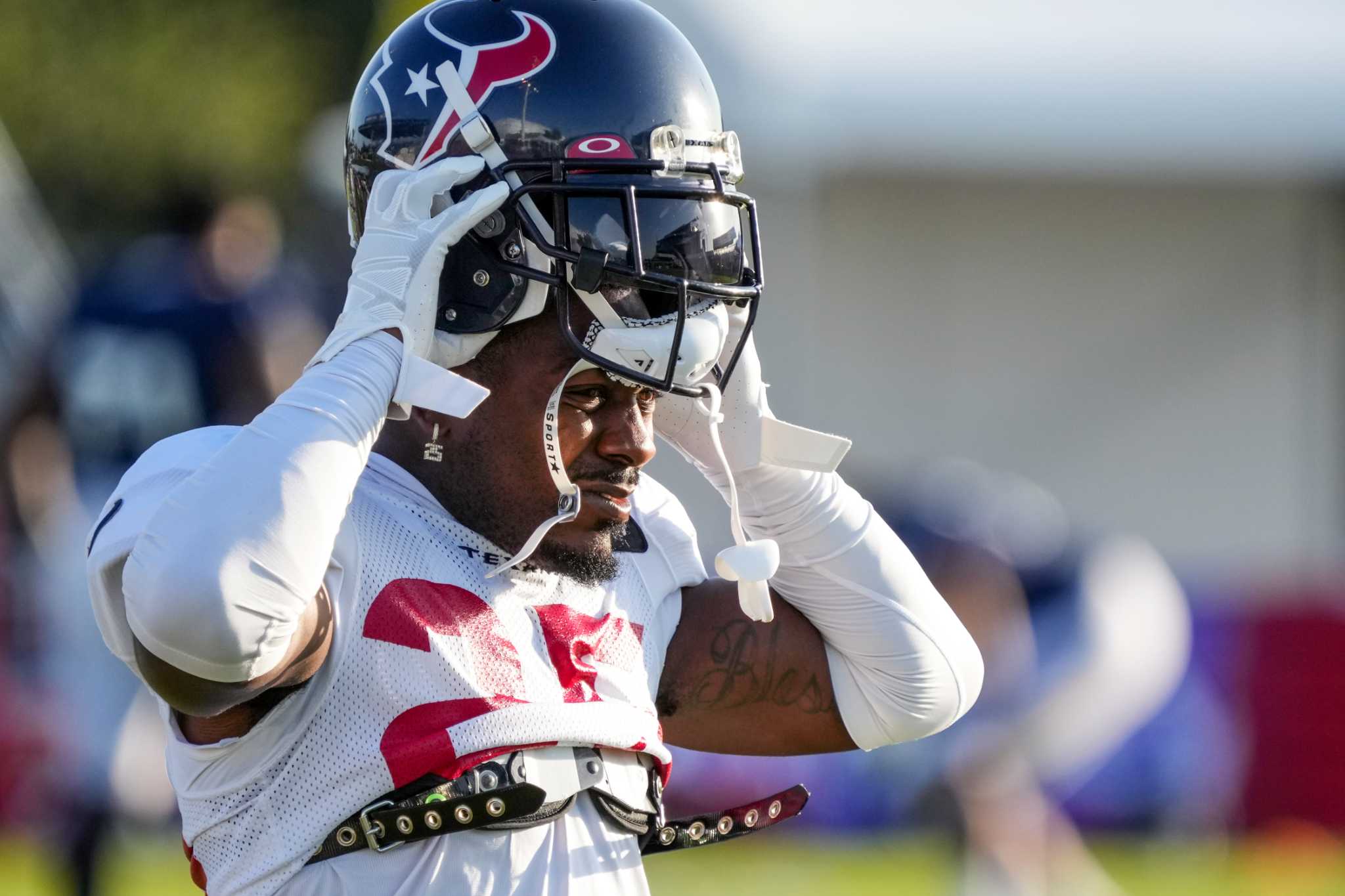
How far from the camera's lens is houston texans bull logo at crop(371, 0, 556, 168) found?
7.53 ft

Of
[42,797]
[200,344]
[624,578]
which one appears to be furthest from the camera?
[42,797]

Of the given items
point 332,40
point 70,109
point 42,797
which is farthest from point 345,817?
point 332,40

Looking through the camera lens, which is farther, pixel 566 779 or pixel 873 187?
pixel 873 187

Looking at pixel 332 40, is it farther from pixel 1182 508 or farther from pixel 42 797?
pixel 42 797

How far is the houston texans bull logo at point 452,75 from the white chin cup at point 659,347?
1.03 feet

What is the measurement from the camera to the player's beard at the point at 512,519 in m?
2.34

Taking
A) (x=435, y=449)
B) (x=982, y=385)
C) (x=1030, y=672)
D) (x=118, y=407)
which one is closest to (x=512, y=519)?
(x=435, y=449)

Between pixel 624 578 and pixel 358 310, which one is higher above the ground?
pixel 358 310

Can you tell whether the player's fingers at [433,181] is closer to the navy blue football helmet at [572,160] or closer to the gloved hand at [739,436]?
the navy blue football helmet at [572,160]

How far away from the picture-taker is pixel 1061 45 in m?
9.99

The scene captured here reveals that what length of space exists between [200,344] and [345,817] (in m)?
3.46

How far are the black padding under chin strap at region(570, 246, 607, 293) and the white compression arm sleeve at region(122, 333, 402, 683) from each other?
362 millimetres

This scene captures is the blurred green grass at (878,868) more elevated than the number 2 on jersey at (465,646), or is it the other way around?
the number 2 on jersey at (465,646)

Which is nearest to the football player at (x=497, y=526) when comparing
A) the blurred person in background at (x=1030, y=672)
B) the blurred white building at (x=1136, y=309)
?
the blurred person in background at (x=1030, y=672)
